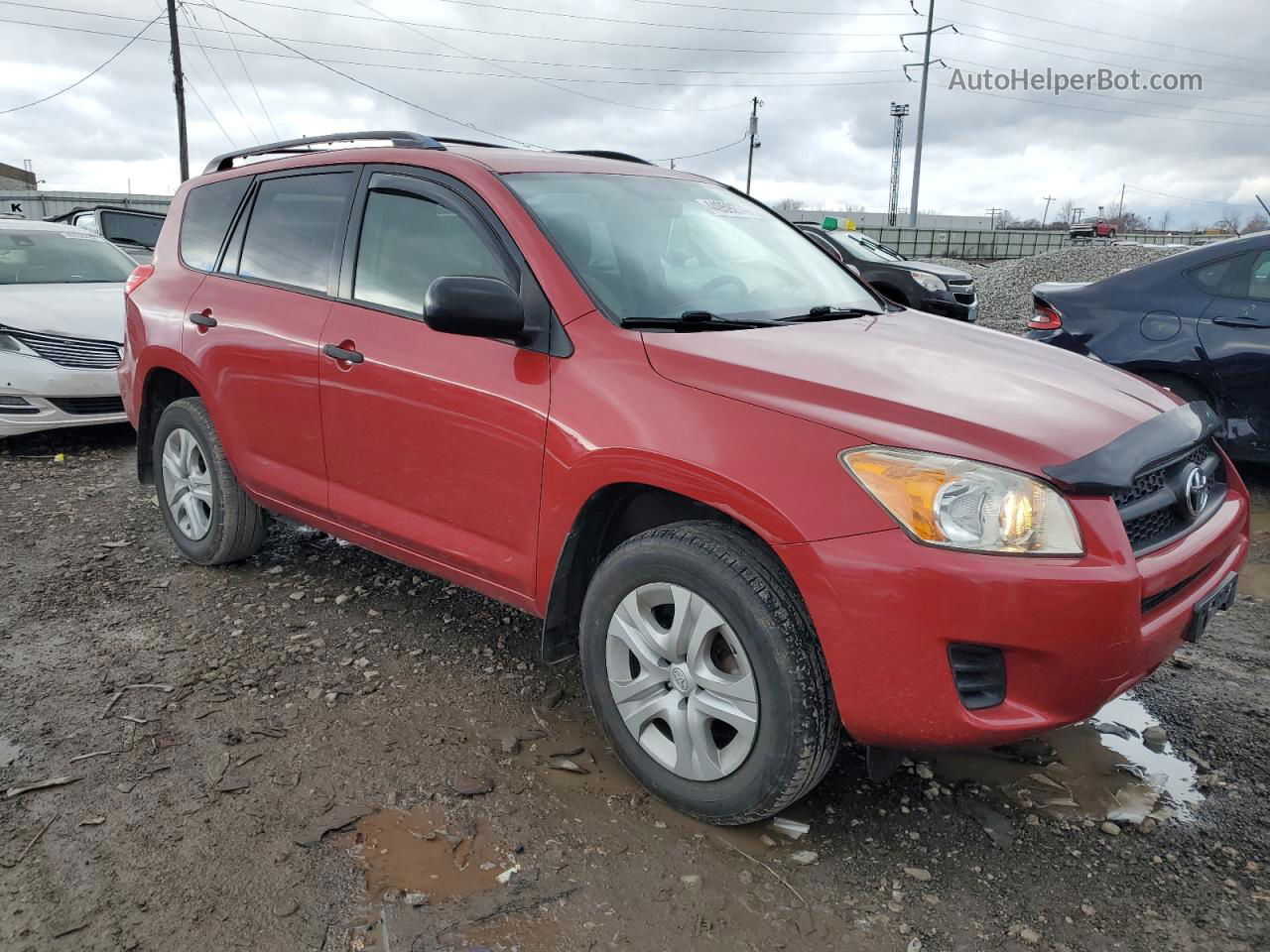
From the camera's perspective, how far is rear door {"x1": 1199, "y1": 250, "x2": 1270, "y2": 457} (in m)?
5.24

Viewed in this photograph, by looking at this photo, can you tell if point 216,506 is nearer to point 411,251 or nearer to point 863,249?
point 411,251

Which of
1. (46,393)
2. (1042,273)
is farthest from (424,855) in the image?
(1042,273)

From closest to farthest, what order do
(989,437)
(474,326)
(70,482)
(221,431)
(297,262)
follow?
(989,437)
(474,326)
(297,262)
(221,431)
(70,482)

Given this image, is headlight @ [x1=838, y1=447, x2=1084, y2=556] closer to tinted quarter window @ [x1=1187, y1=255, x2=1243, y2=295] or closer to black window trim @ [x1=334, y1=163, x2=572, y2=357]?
black window trim @ [x1=334, y1=163, x2=572, y2=357]

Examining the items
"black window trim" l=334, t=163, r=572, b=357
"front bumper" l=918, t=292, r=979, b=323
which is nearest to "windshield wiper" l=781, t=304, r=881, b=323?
"black window trim" l=334, t=163, r=572, b=357

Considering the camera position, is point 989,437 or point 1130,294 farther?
point 1130,294

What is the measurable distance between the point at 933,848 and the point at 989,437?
43.1 inches

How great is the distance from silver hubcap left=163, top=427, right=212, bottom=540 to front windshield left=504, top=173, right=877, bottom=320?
2098 millimetres

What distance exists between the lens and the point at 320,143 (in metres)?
3.96

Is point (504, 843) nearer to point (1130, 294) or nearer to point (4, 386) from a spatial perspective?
point (1130, 294)

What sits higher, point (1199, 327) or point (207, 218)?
point (207, 218)

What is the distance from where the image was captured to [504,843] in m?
2.52

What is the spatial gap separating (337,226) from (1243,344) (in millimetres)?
4706

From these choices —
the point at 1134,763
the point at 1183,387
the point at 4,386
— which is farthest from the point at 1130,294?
the point at 4,386
